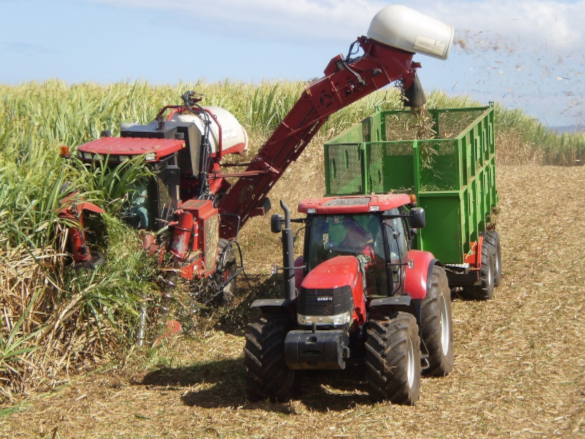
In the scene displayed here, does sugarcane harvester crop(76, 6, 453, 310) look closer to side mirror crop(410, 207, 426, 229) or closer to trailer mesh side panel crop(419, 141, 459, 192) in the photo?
trailer mesh side panel crop(419, 141, 459, 192)

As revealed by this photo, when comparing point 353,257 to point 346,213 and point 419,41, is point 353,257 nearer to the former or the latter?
point 346,213

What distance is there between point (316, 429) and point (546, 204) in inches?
422

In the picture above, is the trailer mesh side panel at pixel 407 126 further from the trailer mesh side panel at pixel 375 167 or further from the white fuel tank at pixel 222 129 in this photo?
the trailer mesh side panel at pixel 375 167

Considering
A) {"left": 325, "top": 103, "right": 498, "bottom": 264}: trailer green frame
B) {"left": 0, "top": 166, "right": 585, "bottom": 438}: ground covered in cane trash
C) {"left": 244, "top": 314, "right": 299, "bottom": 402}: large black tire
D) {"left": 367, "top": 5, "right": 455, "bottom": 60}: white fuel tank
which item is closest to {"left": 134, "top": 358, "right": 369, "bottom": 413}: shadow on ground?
{"left": 0, "top": 166, "right": 585, "bottom": 438}: ground covered in cane trash

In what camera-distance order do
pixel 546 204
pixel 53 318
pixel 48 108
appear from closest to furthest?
1. pixel 53 318
2. pixel 48 108
3. pixel 546 204

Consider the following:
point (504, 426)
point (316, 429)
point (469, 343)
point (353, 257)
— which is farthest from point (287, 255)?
point (469, 343)

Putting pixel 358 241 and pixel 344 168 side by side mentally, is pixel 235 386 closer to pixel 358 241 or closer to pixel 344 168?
pixel 358 241

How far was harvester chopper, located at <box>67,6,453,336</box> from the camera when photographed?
25.6 feet

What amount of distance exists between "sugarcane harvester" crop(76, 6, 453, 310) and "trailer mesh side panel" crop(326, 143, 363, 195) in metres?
0.64

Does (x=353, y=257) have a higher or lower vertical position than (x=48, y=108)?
lower

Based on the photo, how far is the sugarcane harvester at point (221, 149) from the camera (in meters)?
7.81

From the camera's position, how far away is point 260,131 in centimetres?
1539

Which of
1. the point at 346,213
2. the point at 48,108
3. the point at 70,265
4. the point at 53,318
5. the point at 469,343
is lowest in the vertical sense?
the point at 469,343

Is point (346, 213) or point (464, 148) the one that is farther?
point (464, 148)
